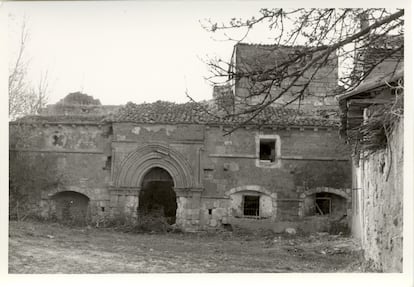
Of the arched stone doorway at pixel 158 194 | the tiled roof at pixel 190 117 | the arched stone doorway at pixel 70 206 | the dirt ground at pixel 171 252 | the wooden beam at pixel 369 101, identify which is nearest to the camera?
the wooden beam at pixel 369 101

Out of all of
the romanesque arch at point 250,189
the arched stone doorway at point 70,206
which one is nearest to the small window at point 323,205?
the romanesque arch at point 250,189

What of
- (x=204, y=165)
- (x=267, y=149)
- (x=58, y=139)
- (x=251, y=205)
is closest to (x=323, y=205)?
(x=251, y=205)

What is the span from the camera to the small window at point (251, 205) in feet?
53.2

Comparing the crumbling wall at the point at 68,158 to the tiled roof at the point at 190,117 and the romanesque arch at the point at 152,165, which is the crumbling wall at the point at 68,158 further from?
the tiled roof at the point at 190,117

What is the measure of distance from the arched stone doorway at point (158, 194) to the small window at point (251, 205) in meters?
2.52

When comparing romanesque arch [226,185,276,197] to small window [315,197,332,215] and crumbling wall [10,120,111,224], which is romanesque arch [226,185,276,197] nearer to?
small window [315,197,332,215]

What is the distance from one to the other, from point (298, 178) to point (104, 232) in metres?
6.46

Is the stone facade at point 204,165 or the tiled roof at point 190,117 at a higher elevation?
the tiled roof at point 190,117

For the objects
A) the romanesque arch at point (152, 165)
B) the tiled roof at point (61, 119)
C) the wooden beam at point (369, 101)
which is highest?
the tiled roof at point (61, 119)

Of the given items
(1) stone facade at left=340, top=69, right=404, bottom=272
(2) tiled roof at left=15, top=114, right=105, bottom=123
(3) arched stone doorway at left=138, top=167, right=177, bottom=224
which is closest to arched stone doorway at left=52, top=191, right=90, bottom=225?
(3) arched stone doorway at left=138, top=167, right=177, bottom=224

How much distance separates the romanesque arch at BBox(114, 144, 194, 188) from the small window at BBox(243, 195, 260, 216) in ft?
6.23

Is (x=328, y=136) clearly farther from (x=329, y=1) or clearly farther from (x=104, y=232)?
(x=329, y=1)

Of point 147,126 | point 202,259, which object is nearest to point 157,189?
point 147,126

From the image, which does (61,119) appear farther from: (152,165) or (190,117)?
(190,117)
